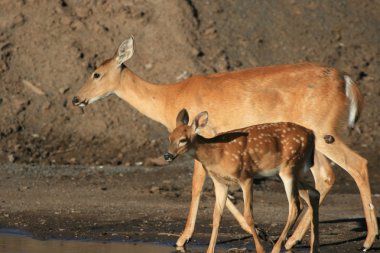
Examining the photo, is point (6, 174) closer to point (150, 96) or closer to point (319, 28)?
point (150, 96)

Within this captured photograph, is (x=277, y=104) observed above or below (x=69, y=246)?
above

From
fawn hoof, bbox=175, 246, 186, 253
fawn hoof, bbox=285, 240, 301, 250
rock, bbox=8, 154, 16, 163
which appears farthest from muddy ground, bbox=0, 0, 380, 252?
fawn hoof, bbox=175, 246, 186, 253

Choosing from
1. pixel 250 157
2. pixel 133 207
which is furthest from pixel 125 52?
pixel 250 157

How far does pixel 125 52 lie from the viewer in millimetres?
16578

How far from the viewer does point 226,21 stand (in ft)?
79.4

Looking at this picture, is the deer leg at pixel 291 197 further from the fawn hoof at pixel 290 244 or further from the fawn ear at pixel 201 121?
the fawn ear at pixel 201 121

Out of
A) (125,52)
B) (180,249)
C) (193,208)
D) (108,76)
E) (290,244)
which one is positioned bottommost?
Result: (290,244)

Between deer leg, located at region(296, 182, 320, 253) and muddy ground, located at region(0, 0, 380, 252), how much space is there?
1713 millimetres

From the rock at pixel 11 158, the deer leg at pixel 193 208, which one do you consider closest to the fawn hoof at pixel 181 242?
the deer leg at pixel 193 208

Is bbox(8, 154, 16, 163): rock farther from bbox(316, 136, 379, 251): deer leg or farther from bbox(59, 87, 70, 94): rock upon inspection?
bbox(316, 136, 379, 251): deer leg

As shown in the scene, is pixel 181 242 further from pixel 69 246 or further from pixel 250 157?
pixel 250 157

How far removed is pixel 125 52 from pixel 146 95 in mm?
800

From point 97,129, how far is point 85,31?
2.93 m

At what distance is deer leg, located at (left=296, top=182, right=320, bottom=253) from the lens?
13172mm
